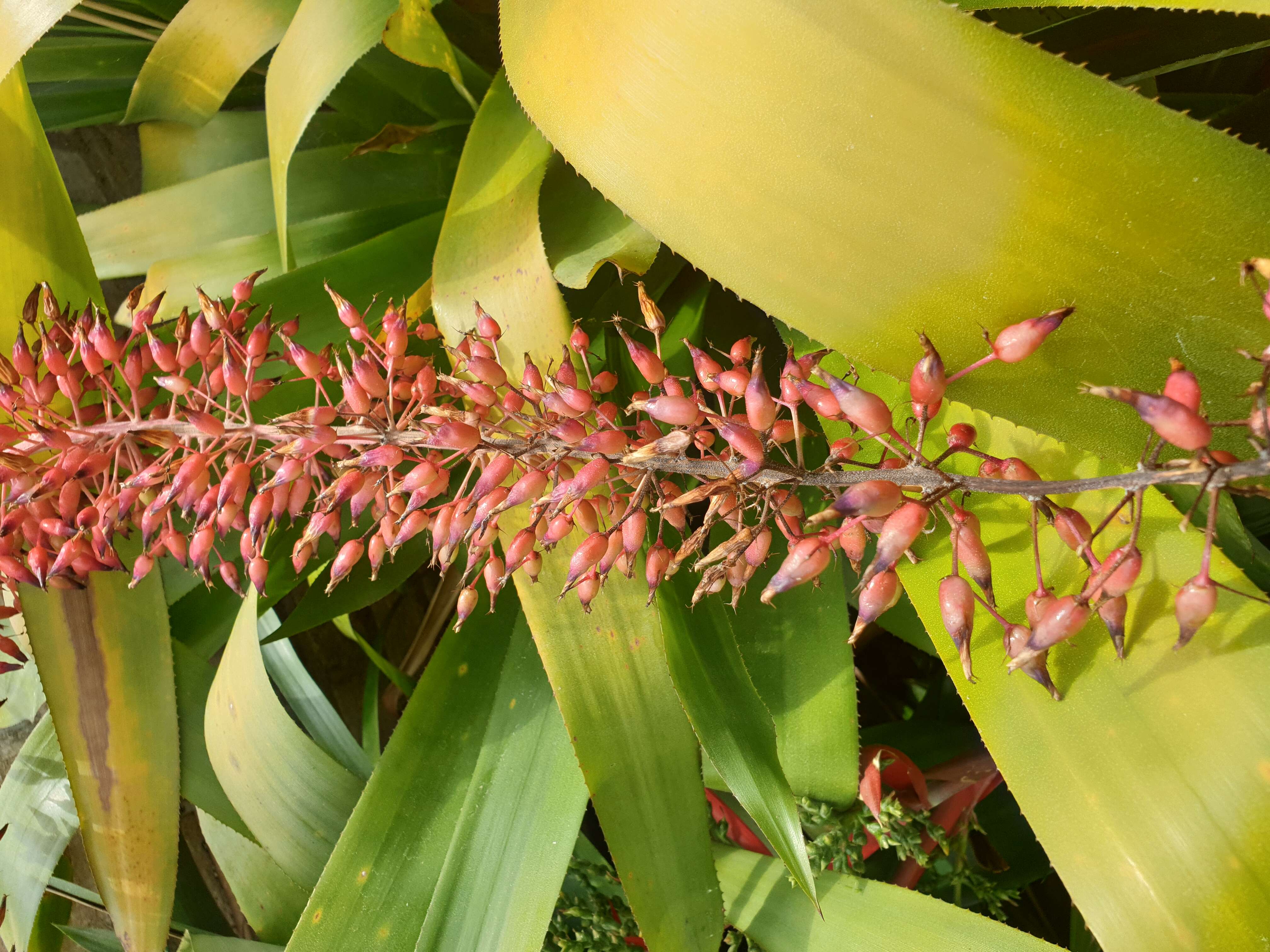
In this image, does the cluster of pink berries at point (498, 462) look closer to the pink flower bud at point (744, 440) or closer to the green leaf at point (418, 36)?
the pink flower bud at point (744, 440)

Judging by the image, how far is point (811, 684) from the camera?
80cm

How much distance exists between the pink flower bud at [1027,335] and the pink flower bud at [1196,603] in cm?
14

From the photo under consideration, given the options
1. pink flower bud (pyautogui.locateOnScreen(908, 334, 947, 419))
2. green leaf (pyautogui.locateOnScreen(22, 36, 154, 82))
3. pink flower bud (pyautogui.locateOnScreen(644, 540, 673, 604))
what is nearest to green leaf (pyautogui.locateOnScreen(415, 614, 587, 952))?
pink flower bud (pyautogui.locateOnScreen(644, 540, 673, 604))

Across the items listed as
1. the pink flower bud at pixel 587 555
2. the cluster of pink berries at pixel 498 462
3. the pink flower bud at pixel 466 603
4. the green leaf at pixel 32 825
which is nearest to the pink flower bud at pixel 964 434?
the cluster of pink berries at pixel 498 462

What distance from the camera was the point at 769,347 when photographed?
927mm

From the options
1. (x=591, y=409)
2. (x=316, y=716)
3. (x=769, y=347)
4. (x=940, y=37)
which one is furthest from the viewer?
(x=316, y=716)

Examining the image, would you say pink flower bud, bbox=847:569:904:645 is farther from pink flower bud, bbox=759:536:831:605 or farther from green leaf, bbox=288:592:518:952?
green leaf, bbox=288:592:518:952

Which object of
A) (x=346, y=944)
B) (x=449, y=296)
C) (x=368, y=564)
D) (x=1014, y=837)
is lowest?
(x=1014, y=837)

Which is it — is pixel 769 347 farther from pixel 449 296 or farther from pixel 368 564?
pixel 368 564

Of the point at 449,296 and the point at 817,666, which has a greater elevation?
the point at 449,296

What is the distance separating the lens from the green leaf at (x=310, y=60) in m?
0.76

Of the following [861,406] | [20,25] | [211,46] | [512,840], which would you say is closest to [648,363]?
[861,406]

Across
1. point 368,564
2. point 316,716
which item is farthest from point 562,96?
point 316,716

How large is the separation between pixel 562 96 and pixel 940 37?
0.72ft
